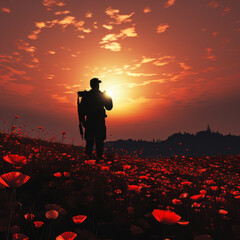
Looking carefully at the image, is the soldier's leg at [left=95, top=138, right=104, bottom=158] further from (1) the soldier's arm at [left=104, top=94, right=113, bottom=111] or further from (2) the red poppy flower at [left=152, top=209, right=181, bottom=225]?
(2) the red poppy flower at [left=152, top=209, right=181, bottom=225]

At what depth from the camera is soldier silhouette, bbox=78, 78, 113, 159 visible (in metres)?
7.35

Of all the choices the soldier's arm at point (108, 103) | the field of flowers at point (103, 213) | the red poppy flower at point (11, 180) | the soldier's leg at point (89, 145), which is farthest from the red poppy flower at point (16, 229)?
the soldier's arm at point (108, 103)

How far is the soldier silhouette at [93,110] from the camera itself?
289 inches

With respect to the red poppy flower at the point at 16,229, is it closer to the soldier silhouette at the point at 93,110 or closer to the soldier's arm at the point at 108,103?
the soldier silhouette at the point at 93,110

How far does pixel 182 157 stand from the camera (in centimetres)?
1354

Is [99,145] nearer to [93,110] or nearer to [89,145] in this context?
[89,145]

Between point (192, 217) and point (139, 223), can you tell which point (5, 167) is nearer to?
point (139, 223)

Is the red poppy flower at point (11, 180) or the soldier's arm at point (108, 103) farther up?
the soldier's arm at point (108, 103)

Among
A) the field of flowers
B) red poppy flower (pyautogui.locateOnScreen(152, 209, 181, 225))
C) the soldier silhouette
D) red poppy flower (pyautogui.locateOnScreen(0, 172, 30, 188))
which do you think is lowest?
the field of flowers

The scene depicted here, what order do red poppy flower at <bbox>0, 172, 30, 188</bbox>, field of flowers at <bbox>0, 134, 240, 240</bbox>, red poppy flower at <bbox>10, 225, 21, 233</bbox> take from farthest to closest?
field of flowers at <bbox>0, 134, 240, 240</bbox> < red poppy flower at <bbox>10, 225, 21, 233</bbox> < red poppy flower at <bbox>0, 172, 30, 188</bbox>

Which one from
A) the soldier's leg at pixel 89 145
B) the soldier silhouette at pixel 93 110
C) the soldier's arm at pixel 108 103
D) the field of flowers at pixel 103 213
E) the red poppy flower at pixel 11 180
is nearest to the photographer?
the red poppy flower at pixel 11 180

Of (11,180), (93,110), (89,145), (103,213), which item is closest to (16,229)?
(11,180)

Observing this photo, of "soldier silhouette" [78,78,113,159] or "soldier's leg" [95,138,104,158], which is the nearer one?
"soldier silhouette" [78,78,113,159]

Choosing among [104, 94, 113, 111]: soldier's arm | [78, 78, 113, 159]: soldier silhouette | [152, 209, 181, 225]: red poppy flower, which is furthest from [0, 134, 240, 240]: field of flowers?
[104, 94, 113, 111]: soldier's arm
